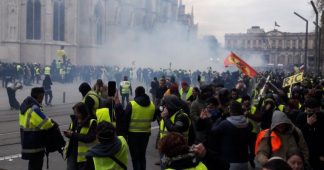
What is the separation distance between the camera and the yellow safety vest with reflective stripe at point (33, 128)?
7.05 meters

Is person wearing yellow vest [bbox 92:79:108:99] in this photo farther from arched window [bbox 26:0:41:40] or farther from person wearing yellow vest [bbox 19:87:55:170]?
arched window [bbox 26:0:41:40]

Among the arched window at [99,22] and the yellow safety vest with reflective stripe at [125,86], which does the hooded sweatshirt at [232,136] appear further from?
the arched window at [99,22]

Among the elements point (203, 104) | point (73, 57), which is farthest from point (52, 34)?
point (203, 104)

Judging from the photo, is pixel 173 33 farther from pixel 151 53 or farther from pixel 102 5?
pixel 102 5

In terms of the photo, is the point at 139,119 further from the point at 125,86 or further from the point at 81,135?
the point at 125,86

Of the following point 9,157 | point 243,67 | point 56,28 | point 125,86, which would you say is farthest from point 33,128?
point 56,28

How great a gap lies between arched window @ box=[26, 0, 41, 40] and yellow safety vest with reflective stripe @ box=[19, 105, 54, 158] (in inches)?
1719

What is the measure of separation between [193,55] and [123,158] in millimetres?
72016

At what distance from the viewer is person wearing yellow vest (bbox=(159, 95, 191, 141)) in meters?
6.92

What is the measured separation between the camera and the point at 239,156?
6445 mm

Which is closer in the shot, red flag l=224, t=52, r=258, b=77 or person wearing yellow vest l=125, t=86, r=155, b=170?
person wearing yellow vest l=125, t=86, r=155, b=170

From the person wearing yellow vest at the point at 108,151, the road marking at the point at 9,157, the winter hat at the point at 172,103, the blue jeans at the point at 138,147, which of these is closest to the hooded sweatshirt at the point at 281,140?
the person wearing yellow vest at the point at 108,151

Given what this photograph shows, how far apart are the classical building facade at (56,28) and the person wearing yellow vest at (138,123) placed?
1573 inches

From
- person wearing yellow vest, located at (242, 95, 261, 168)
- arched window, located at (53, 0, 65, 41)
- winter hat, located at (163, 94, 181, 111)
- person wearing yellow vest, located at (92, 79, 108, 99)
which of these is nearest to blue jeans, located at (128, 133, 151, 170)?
person wearing yellow vest, located at (92, 79, 108, 99)
